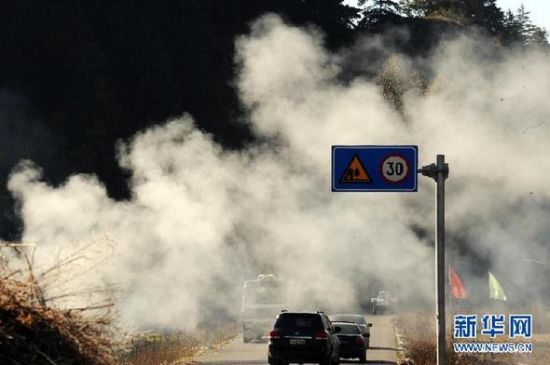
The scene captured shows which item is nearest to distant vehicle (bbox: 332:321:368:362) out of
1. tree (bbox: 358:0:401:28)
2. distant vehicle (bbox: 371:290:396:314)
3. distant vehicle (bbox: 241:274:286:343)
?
distant vehicle (bbox: 241:274:286:343)

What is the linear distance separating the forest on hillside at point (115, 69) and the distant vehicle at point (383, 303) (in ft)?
64.6

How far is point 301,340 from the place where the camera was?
32281 mm

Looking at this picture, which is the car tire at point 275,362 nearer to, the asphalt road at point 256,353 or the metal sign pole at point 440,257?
the asphalt road at point 256,353

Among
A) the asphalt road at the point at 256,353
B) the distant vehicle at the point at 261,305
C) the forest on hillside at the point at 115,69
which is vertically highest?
the forest on hillside at the point at 115,69

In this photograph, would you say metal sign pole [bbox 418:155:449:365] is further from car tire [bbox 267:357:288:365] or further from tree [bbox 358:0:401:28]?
tree [bbox 358:0:401:28]

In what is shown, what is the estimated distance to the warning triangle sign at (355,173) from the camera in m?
21.1

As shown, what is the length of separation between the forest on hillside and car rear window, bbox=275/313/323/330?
188 ft

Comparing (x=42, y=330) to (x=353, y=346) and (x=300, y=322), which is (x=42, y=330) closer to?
(x=300, y=322)

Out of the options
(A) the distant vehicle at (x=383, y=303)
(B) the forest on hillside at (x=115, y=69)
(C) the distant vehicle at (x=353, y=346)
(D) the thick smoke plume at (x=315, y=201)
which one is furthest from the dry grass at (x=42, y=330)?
(B) the forest on hillside at (x=115, y=69)

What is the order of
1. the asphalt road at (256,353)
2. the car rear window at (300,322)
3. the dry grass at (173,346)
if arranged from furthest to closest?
the asphalt road at (256,353), the car rear window at (300,322), the dry grass at (173,346)

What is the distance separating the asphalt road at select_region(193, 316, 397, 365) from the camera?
3472 cm

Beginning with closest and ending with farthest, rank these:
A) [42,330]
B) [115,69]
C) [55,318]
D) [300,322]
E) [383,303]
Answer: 1. [42,330]
2. [55,318]
3. [300,322]
4. [383,303]
5. [115,69]

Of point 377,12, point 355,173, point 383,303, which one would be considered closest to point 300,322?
point 355,173

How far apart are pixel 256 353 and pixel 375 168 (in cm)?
1925
